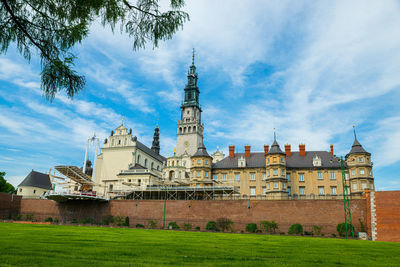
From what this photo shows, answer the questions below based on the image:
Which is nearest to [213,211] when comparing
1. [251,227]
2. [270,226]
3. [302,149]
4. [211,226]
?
[211,226]

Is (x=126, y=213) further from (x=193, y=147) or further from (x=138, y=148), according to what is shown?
(x=193, y=147)

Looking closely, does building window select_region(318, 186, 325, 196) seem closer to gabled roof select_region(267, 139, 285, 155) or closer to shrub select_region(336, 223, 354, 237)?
gabled roof select_region(267, 139, 285, 155)

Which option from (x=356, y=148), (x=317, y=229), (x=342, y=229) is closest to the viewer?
(x=342, y=229)

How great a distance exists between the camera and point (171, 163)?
62062mm

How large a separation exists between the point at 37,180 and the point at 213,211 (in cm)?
5220

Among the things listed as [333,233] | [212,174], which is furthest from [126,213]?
[333,233]

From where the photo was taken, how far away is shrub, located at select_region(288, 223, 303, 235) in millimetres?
35916

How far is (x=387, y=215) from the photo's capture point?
3272 cm

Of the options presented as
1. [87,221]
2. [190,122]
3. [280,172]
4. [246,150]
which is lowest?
[87,221]

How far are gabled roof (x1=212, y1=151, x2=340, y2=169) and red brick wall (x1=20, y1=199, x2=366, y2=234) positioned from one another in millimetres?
15725

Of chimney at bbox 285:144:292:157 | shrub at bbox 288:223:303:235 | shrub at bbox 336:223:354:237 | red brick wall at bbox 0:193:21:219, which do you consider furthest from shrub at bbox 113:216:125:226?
chimney at bbox 285:144:292:157

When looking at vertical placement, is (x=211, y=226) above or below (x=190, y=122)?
below

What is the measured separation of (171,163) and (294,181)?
24.2 metres

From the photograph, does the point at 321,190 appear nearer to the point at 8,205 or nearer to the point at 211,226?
the point at 211,226
